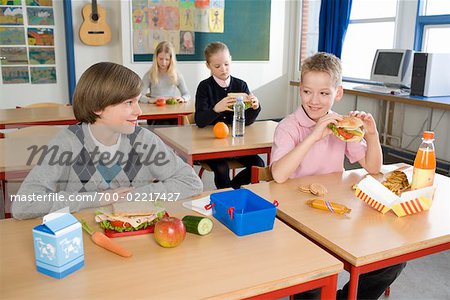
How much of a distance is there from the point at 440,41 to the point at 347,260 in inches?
178

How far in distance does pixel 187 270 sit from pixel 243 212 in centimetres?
31

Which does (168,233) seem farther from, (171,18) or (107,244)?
(171,18)

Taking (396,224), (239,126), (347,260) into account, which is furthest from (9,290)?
(239,126)

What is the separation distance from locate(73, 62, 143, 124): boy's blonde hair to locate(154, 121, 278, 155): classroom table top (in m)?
0.84

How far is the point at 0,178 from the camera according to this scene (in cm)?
212

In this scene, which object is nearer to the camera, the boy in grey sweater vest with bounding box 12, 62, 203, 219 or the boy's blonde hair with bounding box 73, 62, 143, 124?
the boy in grey sweater vest with bounding box 12, 62, 203, 219

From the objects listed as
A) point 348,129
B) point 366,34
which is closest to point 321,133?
point 348,129

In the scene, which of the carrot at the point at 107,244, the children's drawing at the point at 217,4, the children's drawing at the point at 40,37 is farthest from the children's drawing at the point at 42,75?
the carrot at the point at 107,244

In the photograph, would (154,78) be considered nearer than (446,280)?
No

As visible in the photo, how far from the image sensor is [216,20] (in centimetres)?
633

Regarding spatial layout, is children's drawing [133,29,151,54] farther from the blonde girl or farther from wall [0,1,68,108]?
the blonde girl

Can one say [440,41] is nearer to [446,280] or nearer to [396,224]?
[446,280]

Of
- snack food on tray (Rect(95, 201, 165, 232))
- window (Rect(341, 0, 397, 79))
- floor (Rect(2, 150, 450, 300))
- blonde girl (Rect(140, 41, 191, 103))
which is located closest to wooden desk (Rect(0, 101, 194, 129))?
blonde girl (Rect(140, 41, 191, 103))

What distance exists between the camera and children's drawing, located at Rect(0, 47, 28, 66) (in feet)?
17.7
